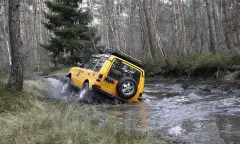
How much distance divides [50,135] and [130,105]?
6113 millimetres

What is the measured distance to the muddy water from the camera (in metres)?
6.90

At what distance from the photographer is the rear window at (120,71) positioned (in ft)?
38.3

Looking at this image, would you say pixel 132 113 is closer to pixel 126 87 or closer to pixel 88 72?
pixel 126 87

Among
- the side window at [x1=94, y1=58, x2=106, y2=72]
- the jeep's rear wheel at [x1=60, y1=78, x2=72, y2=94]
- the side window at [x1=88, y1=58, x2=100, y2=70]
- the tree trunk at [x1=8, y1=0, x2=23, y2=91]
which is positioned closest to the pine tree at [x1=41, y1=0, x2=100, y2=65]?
the jeep's rear wheel at [x1=60, y1=78, x2=72, y2=94]

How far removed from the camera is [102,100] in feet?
38.4

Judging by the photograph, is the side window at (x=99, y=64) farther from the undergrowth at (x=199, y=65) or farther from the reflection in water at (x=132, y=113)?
the undergrowth at (x=199, y=65)

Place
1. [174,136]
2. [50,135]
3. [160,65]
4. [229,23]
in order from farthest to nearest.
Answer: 1. [160,65]
2. [229,23]
3. [174,136]
4. [50,135]

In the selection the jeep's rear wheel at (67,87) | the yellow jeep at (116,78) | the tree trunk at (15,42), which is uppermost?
the tree trunk at (15,42)

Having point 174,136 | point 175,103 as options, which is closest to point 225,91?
point 175,103

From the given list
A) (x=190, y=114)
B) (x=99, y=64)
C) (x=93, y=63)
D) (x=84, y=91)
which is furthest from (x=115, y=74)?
(x=190, y=114)

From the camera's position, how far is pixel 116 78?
1170cm

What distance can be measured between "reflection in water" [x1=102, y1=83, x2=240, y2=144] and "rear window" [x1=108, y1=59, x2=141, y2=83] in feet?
3.31

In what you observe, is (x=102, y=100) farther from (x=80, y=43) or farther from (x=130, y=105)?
(x=80, y=43)

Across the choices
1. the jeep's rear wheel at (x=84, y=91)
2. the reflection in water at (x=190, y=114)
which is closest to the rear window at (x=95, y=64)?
the jeep's rear wheel at (x=84, y=91)
